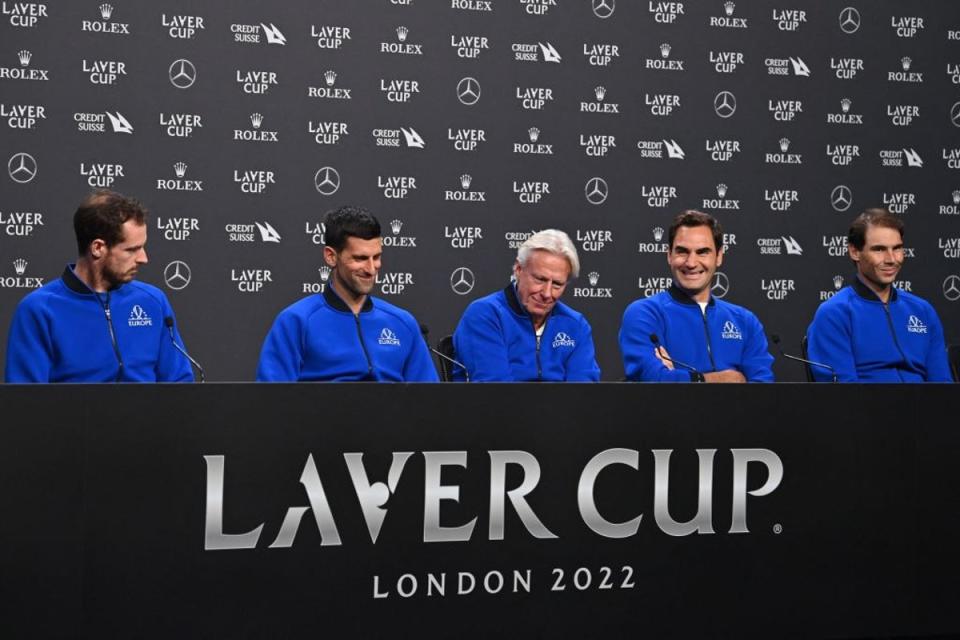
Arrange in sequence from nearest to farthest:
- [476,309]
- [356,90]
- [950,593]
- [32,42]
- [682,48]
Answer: [950,593]
[476,309]
[32,42]
[356,90]
[682,48]

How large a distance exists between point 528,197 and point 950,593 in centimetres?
330

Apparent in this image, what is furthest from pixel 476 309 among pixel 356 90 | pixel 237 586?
pixel 356 90

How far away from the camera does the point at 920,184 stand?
588 centimetres

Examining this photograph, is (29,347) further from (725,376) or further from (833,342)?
(833,342)

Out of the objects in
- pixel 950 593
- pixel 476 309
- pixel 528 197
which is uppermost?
pixel 528 197

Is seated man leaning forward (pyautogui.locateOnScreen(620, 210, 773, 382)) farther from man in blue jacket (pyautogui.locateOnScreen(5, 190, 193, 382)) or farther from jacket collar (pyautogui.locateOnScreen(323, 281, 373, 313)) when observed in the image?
man in blue jacket (pyautogui.locateOnScreen(5, 190, 193, 382))

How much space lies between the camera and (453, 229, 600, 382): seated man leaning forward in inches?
139

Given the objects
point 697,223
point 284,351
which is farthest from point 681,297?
point 284,351

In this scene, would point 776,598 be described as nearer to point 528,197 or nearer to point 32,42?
point 528,197

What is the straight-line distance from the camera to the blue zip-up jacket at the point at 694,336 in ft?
11.9

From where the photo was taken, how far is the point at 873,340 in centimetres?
384

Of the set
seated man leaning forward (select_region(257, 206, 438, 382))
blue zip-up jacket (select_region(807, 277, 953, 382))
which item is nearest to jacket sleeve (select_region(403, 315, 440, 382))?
seated man leaning forward (select_region(257, 206, 438, 382))

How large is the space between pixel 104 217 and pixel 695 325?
6.51 feet

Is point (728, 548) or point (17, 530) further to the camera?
point (728, 548)
